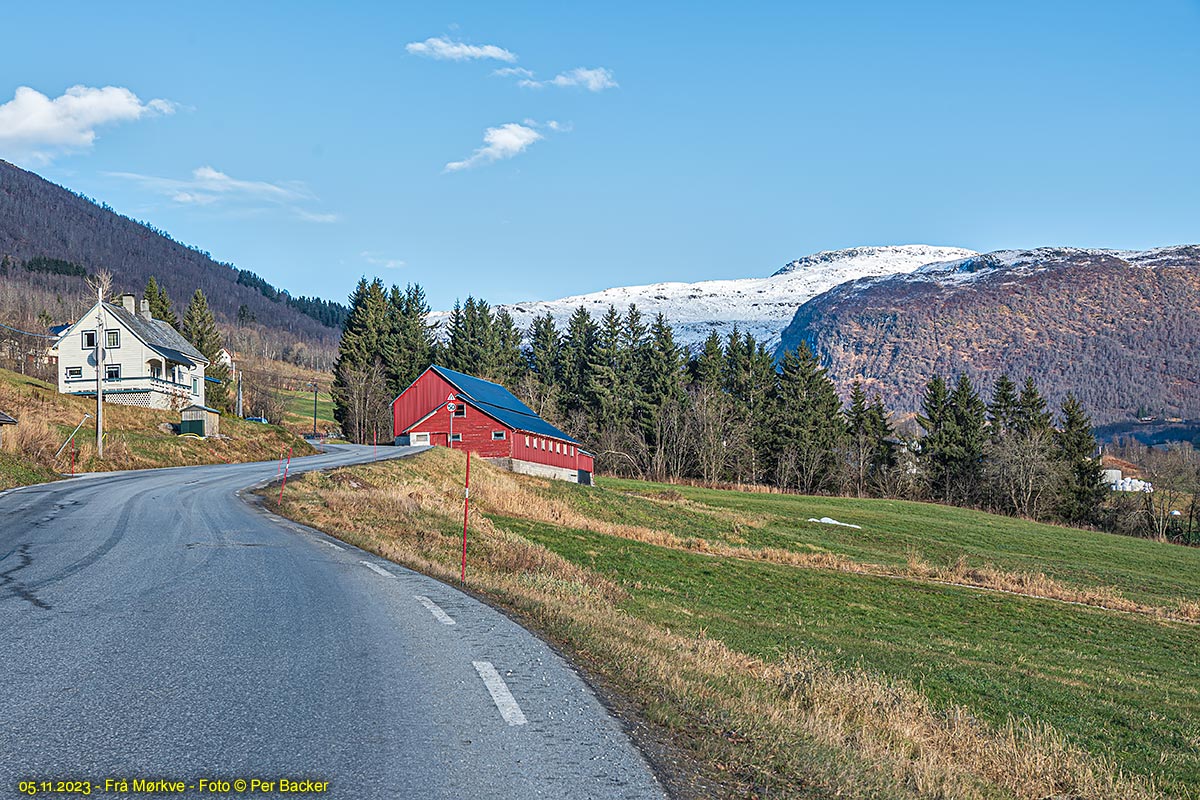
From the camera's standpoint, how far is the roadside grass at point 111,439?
1345 inches

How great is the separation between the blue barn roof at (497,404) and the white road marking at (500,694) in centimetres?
5180

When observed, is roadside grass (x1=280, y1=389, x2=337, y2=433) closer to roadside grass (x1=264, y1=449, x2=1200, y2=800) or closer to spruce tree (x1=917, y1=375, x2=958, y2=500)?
roadside grass (x1=264, y1=449, x2=1200, y2=800)

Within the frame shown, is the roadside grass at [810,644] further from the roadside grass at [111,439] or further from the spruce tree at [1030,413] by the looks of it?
the spruce tree at [1030,413]

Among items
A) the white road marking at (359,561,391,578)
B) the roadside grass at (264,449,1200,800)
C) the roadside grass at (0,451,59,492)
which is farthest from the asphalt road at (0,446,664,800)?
the roadside grass at (0,451,59,492)

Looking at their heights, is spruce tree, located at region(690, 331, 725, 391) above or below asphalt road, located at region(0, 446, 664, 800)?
above

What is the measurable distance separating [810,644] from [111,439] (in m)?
38.8

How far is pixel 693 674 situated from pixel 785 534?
37.2m

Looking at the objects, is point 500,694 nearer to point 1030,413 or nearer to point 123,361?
point 123,361

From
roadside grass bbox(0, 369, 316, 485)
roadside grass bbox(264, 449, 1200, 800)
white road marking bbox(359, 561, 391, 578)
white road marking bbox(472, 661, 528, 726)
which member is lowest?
roadside grass bbox(264, 449, 1200, 800)

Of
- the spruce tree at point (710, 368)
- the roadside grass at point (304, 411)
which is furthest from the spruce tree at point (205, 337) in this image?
the spruce tree at point (710, 368)

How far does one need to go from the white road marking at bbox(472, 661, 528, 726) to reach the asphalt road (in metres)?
0.03

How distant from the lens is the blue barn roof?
2420 inches

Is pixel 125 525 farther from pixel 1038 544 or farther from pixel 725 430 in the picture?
pixel 725 430

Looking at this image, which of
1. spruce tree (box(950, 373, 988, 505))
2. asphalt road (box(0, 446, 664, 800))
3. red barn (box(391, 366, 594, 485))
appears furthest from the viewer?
spruce tree (box(950, 373, 988, 505))
